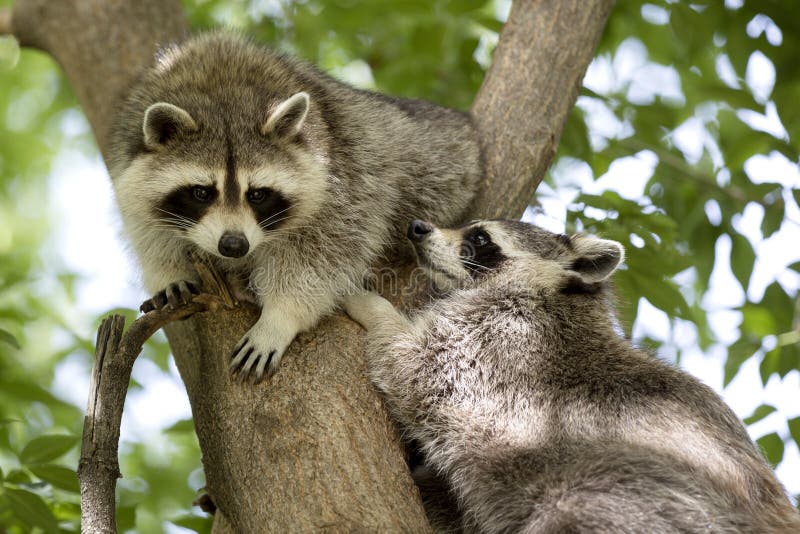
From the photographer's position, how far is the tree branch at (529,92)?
4703 mm

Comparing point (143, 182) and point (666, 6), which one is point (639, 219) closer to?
point (666, 6)

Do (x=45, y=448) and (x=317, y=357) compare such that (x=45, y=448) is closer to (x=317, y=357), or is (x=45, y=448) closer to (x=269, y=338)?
(x=269, y=338)

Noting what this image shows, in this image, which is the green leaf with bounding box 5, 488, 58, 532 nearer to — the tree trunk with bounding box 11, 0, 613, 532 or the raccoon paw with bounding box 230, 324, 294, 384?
the tree trunk with bounding box 11, 0, 613, 532

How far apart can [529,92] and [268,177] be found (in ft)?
5.75

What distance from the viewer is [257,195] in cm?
396

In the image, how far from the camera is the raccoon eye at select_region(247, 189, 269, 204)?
394 cm

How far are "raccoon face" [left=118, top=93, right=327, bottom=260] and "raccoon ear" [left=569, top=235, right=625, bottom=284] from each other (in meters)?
1.43

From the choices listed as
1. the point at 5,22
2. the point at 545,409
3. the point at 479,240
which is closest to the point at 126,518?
the point at 545,409

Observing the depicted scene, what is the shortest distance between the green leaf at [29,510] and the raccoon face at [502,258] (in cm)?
213

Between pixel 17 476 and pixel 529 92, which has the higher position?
pixel 529 92

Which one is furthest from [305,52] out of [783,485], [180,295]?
[783,485]

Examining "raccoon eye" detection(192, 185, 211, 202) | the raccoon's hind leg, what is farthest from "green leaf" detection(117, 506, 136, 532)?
"raccoon eye" detection(192, 185, 211, 202)

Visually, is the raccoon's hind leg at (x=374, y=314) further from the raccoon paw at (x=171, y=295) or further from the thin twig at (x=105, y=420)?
the thin twig at (x=105, y=420)

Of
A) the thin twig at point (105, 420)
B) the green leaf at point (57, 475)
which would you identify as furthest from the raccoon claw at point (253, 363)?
the green leaf at point (57, 475)
